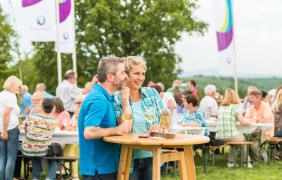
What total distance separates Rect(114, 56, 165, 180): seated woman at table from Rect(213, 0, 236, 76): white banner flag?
35.9ft

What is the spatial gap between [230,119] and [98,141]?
233 inches

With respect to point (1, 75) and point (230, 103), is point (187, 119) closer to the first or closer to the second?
point (230, 103)

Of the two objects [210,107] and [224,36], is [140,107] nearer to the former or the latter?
[210,107]

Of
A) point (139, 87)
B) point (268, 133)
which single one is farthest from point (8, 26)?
point (139, 87)

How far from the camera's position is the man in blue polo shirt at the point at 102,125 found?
3.92 meters

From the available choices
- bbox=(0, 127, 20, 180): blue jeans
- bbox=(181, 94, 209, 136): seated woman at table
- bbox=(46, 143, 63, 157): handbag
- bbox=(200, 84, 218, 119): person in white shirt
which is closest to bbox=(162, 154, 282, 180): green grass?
bbox=(181, 94, 209, 136): seated woman at table

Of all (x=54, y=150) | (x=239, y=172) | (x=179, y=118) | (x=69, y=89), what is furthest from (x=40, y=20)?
(x=239, y=172)

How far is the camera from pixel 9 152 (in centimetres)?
767

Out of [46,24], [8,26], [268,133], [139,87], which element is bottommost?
[268,133]

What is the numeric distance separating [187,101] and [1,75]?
25.3 meters

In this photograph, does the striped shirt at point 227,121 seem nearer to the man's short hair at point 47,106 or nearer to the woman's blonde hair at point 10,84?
the man's short hair at point 47,106

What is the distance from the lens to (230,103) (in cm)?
975

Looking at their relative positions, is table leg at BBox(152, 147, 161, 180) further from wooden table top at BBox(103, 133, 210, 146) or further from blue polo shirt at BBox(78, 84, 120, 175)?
blue polo shirt at BBox(78, 84, 120, 175)

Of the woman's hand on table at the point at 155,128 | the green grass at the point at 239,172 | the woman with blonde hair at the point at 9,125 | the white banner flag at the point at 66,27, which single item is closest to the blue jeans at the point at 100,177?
the woman's hand on table at the point at 155,128
